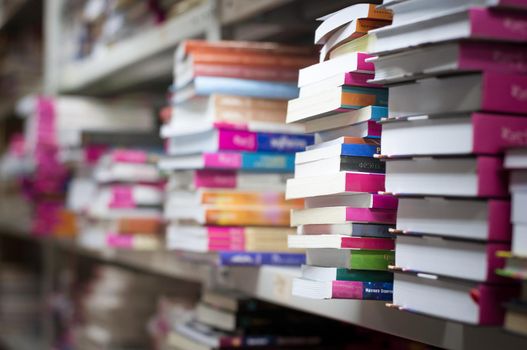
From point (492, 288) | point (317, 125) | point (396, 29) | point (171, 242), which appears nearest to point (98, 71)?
point (171, 242)

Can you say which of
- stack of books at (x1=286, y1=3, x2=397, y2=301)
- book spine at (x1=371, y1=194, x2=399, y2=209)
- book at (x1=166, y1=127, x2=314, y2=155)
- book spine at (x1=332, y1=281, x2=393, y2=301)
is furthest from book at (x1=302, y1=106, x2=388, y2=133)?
book at (x1=166, y1=127, x2=314, y2=155)

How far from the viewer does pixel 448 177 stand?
93 centimetres

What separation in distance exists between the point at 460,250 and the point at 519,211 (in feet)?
0.29

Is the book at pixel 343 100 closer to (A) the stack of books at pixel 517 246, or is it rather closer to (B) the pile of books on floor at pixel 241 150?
(A) the stack of books at pixel 517 246

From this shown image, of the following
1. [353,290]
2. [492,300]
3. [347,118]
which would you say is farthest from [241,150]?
Result: [492,300]

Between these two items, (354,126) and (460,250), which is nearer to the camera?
(460,250)

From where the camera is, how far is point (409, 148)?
0.98 m

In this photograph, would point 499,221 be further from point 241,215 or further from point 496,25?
point 241,215

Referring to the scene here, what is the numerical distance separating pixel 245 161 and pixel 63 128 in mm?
1396

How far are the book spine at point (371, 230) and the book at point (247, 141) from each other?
0.54 meters

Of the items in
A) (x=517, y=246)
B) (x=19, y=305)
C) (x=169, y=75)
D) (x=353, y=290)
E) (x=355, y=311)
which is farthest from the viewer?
(x=19, y=305)

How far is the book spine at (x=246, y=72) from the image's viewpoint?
165 cm

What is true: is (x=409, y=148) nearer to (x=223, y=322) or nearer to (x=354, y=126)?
(x=354, y=126)

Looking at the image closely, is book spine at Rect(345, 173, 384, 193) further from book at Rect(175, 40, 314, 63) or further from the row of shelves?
book at Rect(175, 40, 314, 63)
